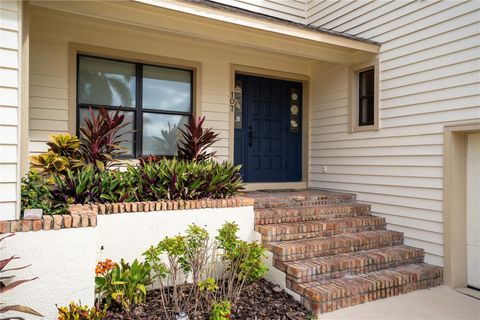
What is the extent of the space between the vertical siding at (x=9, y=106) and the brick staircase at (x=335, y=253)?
273 cm

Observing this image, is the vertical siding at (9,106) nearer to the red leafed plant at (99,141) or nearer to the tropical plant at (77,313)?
the tropical plant at (77,313)

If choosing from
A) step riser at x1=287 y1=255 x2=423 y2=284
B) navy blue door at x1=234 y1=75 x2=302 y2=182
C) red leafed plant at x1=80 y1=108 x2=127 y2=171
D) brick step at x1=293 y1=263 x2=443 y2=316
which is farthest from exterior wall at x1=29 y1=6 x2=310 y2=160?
brick step at x1=293 y1=263 x2=443 y2=316

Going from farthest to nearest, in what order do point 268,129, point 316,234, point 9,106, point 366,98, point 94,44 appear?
point 268,129 < point 366,98 < point 94,44 < point 316,234 < point 9,106

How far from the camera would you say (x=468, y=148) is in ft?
14.6

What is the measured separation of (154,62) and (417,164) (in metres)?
4.34

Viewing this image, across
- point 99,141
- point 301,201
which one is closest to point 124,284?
point 99,141

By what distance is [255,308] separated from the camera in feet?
11.3

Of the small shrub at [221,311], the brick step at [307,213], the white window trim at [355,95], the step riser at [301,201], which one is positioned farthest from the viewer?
the white window trim at [355,95]

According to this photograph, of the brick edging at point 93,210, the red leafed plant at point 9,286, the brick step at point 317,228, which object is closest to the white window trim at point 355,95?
the brick step at point 317,228

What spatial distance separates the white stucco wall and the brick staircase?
158 cm

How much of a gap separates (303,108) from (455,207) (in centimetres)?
343

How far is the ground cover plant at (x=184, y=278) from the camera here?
3231 millimetres

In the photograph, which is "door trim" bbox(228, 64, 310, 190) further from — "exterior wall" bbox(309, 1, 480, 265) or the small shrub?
the small shrub

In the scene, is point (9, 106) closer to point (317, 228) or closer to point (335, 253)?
point (317, 228)
